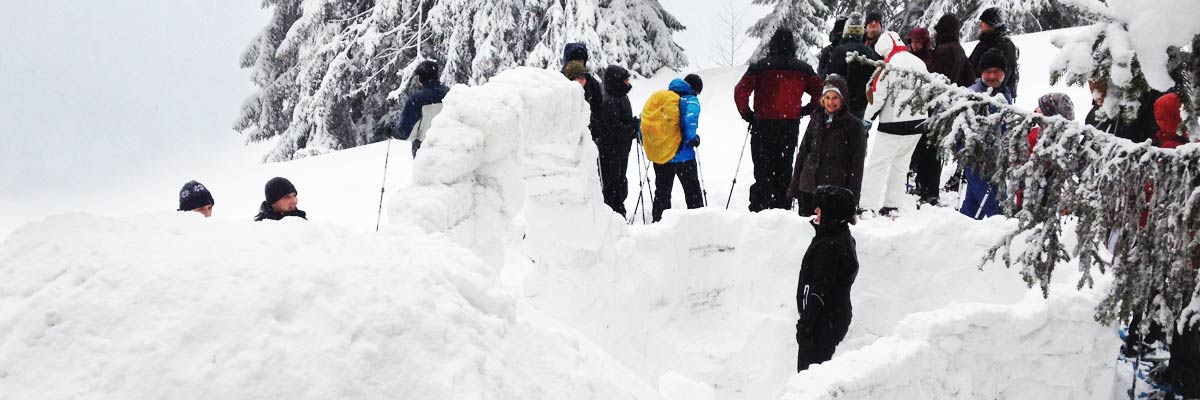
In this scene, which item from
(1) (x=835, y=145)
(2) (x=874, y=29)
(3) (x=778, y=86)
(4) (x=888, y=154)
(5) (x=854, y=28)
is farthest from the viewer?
(2) (x=874, y=29)

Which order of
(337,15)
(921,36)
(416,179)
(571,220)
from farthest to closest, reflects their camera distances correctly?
(337,15), (921,36), (571,220), (416,179)

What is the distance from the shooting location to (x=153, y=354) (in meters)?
1.95

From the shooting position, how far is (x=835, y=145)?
19.9 feet

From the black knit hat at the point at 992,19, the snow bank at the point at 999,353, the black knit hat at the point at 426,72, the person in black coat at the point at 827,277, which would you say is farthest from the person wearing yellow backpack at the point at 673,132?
the snow bank at the point at 999,353

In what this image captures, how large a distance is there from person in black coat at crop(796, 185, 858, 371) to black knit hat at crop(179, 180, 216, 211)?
12.4ft

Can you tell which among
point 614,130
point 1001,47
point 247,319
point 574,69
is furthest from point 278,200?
point 1001,47

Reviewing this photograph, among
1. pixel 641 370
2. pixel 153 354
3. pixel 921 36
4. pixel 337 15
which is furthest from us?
pixel 337 15

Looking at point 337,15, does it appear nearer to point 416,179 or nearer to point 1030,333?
point 416,179

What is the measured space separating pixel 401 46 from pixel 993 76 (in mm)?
11438

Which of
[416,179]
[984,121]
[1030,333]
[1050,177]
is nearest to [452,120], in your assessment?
[416,179]

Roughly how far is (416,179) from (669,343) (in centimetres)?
305

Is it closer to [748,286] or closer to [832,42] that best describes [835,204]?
[748,286]

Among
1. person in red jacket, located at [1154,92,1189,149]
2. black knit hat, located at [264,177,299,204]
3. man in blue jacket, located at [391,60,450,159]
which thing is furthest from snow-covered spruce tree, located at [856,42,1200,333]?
man in blue jacket, located at [391,60,450,159]

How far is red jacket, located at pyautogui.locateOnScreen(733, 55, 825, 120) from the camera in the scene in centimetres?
697
